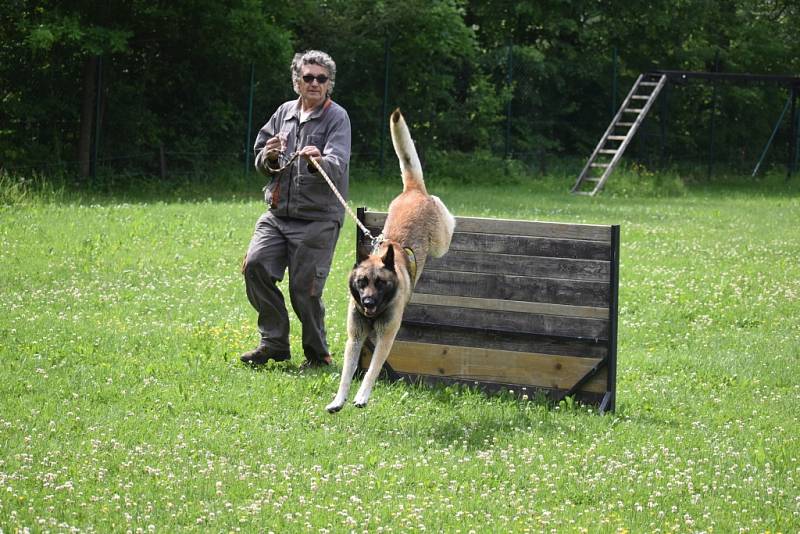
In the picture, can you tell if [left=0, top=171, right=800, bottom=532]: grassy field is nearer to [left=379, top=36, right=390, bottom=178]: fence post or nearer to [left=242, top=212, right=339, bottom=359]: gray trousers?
[left=242, top=212, right=339, bottom=359]: gray trousers

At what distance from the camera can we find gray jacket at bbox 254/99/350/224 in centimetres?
782

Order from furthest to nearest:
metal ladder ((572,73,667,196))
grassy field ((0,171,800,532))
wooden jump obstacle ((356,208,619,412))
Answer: metal ladder ((572,73,667,196)) < wooden jump obstacle ((356,208,619,412)) < grassy field ((0,171,800,532))

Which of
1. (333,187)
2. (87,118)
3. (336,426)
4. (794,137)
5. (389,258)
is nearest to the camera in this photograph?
(336,426)

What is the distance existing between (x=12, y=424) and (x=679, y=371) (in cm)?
518

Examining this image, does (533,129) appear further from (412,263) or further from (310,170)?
(412,263)

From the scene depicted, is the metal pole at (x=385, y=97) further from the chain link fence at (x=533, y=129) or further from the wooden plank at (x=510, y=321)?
the wooden plank at (x=510, y=321)

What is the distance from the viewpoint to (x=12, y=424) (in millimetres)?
6188

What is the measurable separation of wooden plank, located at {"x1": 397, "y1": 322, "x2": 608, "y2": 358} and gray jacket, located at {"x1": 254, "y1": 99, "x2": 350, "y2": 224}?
109 centimetres

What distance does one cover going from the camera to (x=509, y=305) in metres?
7.62

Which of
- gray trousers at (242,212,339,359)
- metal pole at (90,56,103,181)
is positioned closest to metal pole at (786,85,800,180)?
metal pole at (90,56,103,181)

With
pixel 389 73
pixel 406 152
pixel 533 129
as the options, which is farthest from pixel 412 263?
pixel 533 129

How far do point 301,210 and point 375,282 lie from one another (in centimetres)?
151

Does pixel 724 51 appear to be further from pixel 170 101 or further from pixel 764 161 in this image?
pixel 170 101

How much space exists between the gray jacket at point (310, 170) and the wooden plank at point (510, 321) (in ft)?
3.36
